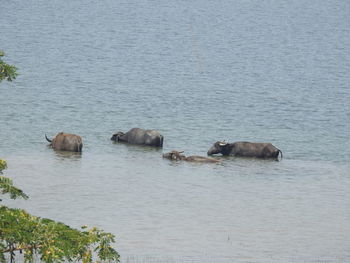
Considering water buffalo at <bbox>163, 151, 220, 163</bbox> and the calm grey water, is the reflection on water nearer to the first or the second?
the calm grey water

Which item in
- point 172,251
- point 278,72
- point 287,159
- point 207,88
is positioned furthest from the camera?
point 278,72

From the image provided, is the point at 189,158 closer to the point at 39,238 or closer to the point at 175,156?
the point at 175,156

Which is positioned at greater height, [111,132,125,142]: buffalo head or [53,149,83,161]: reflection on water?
[111,132,125,142]: buffalo head

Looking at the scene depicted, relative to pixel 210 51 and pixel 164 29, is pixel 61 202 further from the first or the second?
pixel 164 29

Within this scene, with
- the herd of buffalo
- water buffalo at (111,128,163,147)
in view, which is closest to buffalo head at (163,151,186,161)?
the herd of buffalo

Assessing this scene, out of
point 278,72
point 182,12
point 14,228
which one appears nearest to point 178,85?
point 278,72

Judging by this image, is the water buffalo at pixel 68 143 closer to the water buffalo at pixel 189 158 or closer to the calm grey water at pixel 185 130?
the calm grey water at pixel 185 130

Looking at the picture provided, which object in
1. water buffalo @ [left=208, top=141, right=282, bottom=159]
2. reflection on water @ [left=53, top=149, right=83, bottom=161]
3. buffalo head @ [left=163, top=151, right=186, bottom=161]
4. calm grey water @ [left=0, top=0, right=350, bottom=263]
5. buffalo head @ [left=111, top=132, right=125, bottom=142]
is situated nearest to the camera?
calm grey water @ [left=0, top=0, right=350, bottom=263]

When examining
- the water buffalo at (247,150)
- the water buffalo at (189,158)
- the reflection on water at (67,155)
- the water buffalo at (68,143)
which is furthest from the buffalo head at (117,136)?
the water buffalo at (189,158)

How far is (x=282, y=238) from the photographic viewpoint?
1091 inches

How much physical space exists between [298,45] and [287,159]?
268 feet

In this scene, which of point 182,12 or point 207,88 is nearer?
point 207,88

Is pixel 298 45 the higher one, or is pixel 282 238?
pixel 298 45

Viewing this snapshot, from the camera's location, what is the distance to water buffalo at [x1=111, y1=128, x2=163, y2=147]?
4584cm
